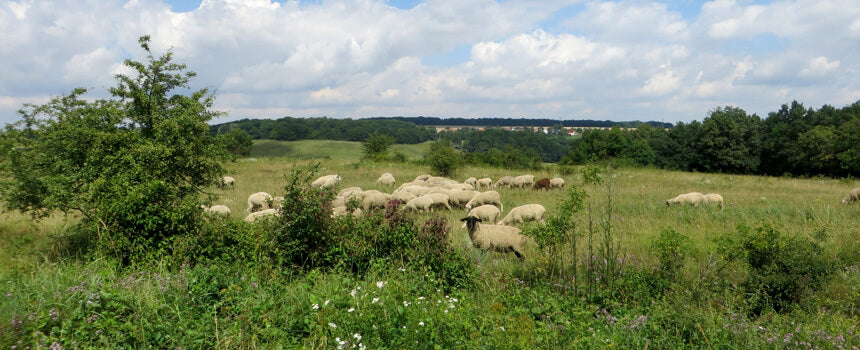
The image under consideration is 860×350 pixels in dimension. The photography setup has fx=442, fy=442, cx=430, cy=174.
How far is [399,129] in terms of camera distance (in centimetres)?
13325

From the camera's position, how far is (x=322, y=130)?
426ft

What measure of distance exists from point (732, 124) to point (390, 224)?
6232 cm

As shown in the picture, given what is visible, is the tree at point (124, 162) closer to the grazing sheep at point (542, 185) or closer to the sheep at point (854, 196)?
the grazing sheep at point (542, 185)

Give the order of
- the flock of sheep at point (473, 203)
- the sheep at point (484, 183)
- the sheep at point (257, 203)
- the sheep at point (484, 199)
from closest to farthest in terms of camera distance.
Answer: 1. the flock of sheep at point (473, 203)
2. the sheep at point (257, 203)
3. the sheep at point (484, 199)
4. the sheep at point (484, 183)

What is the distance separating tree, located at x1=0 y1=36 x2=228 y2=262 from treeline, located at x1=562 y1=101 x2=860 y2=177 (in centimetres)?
3804

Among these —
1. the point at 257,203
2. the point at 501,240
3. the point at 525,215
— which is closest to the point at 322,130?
the point at 257,203

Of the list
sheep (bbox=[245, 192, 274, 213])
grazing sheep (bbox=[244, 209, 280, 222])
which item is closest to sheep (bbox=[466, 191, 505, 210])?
sheep (bbox=[245, 192, 274, 213])

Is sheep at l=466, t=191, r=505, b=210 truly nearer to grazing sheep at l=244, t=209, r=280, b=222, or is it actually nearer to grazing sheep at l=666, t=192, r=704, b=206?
grazing sheep at l=666, t=192, r=704, b=206

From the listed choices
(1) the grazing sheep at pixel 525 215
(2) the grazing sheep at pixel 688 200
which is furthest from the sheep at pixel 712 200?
(1) the grazing sheep at pixel 525 215

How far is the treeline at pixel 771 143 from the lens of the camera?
45.9 metres

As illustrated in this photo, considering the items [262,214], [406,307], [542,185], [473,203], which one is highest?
[262,214]

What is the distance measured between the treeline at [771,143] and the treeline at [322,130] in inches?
2952

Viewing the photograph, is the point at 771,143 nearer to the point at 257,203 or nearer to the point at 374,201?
the point at 374,201

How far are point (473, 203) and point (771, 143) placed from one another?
57498 millimetres
